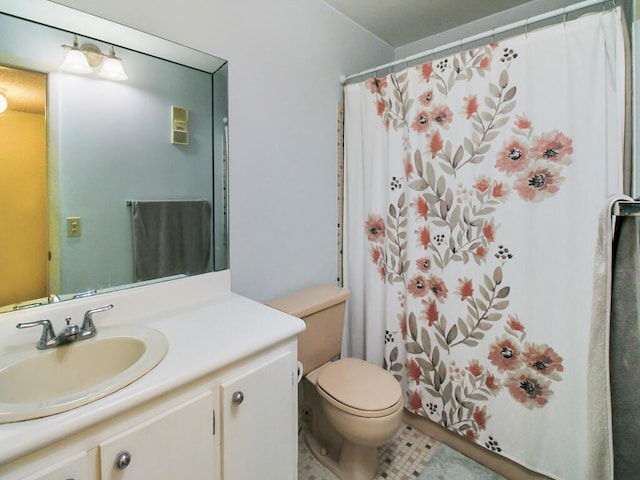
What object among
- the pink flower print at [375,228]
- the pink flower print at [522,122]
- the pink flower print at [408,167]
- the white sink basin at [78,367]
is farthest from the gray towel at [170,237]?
the pink flower print at [522,122]

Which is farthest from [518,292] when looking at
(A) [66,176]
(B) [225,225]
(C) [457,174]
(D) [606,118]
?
(A) [66,176]

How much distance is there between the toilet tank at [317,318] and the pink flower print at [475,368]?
677 millimetres

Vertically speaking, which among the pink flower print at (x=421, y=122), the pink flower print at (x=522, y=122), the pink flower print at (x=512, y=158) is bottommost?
the pink flower print at (x=512, y=158)

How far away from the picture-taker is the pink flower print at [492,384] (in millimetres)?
1516

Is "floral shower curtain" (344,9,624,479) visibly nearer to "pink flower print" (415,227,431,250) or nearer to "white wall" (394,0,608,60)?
"pink flower print" (415,227,431,250)

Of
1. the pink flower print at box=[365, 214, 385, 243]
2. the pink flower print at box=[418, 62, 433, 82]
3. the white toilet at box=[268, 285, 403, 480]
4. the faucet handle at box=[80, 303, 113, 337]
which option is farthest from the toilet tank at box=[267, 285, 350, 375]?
the pink flower print at box=[418, 62, 433, 82]

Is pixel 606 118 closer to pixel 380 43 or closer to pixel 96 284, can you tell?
pixel 380 43

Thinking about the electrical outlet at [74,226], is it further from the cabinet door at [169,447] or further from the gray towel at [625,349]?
the gray towel at [625,349]

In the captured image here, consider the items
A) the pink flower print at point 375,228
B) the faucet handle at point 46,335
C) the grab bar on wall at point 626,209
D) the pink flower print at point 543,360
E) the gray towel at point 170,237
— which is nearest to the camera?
the grab bar on wall at point 626,209

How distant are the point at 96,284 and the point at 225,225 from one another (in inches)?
21.1

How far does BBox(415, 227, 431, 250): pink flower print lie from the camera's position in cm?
170

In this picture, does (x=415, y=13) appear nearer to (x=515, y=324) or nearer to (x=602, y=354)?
(x=515, y=324)

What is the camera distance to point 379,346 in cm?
193

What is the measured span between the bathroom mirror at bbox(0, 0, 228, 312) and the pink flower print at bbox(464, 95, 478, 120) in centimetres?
116
